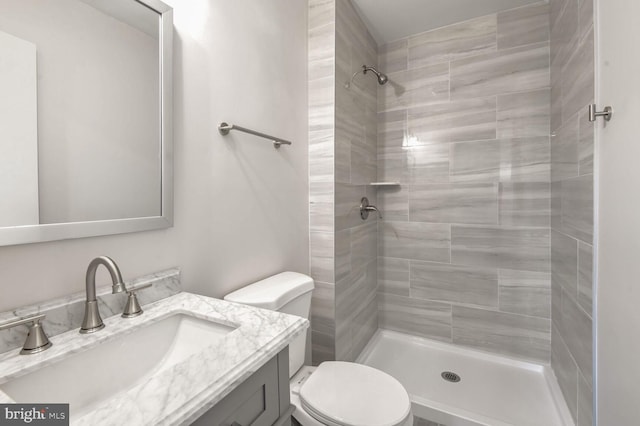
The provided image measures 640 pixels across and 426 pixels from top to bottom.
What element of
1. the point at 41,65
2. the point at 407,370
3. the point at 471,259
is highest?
the point at 41,65

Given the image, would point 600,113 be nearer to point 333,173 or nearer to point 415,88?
point 333,173

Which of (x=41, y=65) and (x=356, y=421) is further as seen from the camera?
(x=356, y=421)

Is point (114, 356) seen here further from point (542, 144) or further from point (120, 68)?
point (542, 144)

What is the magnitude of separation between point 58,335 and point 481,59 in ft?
8.83

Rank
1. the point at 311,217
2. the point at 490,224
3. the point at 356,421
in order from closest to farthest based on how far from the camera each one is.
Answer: the point at 356,421 → the point at 311,217 → the point at 490,224

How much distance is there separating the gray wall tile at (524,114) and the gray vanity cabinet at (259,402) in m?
2.12

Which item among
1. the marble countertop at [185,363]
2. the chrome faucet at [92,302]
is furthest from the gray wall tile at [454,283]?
the chrome faucet at [92,302]

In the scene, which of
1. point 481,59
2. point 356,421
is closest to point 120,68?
point 356,421

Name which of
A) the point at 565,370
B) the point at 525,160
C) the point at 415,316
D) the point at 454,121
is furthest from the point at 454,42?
the point at 565,370

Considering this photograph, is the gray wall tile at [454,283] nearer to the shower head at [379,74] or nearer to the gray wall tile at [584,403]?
the gray wall tile at [584,403]

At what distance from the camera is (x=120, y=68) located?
883 mm

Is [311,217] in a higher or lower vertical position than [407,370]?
higher

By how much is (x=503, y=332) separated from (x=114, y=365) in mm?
2327

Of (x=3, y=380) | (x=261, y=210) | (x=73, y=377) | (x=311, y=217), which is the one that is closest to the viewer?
(x=3, y=380)
